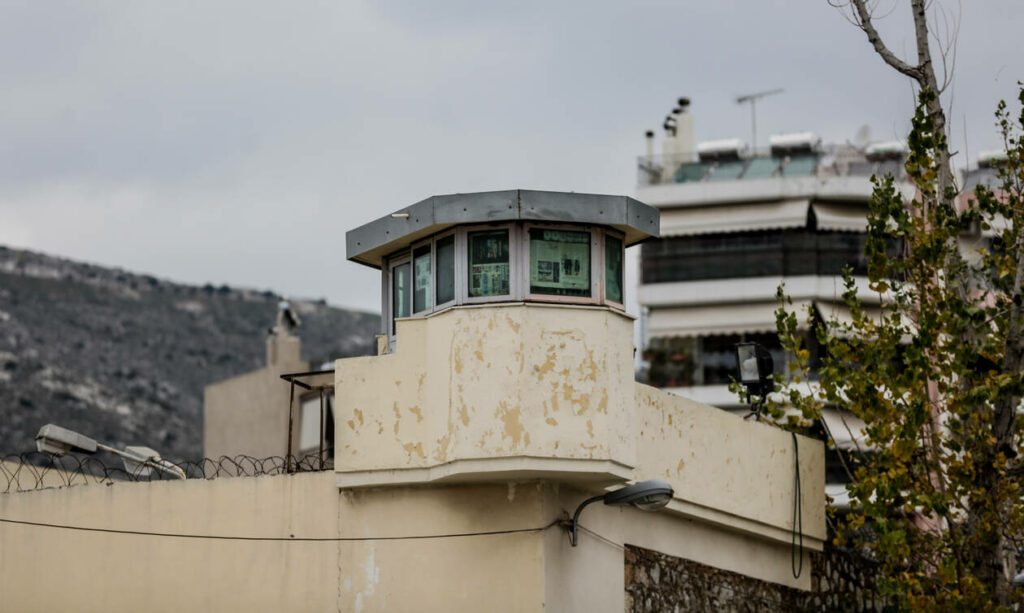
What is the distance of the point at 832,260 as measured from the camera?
54.2 m

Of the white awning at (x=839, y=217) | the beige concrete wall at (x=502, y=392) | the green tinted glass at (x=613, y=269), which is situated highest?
the white awning at (x=839, y=217)

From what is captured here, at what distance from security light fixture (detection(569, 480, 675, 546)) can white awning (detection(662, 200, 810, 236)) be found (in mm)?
39321

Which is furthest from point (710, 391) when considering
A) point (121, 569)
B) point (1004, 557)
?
point (121, 569)

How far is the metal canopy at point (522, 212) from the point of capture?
1570cm

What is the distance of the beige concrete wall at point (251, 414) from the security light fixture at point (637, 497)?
34.8 m

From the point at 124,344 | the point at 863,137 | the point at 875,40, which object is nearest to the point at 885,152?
the point at 863,137

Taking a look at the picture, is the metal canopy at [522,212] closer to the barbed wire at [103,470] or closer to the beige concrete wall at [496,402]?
the beige concrete wall at [496,402]

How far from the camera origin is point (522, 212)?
51.4 ft

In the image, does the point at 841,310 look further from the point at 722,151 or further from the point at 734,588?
the point at 734,588

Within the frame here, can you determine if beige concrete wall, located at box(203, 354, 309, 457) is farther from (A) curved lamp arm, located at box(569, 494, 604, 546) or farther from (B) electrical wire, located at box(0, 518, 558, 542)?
(A) curved lamp arm, located at box(569, 494, 604, 546)

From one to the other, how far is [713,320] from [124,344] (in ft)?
200

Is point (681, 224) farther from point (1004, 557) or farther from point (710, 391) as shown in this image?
point (1004, 557)

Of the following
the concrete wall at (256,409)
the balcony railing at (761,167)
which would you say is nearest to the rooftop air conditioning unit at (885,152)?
the balcony railing at (761,167)

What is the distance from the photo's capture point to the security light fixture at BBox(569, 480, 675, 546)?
51.0 ft
